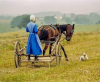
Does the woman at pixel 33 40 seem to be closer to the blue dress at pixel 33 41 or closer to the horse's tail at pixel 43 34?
the blue dress at pixel 33 41

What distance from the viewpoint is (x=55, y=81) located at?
6465 mm

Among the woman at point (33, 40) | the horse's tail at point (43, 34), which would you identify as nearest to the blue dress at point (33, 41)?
the woman at point (33, 40)

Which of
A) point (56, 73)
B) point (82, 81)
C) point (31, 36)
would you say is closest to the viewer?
point (82, 81)

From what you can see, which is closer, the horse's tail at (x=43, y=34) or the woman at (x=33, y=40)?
the woman at (x=33, y=40)

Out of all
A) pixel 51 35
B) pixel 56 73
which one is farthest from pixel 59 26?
pixel 56 73

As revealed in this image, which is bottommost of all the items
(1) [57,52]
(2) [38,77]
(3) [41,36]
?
(2) [38,77]

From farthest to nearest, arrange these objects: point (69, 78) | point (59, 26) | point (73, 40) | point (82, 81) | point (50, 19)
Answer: point (50, 19) < point (73, 40) < point (59, 26) < point (69, 78) < point (82, 81)

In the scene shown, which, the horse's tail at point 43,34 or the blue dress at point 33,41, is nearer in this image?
the blue dress at point 33,41

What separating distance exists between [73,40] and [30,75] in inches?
626

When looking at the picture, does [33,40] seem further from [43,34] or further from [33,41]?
[43,34]

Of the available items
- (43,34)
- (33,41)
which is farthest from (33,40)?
(43,34)

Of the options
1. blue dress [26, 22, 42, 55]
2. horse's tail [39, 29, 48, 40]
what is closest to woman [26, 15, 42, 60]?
blue dress [26, 22, 42, 55]

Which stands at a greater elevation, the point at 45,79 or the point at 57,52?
the point at 57,52

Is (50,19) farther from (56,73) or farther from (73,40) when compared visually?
(56,73)
